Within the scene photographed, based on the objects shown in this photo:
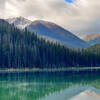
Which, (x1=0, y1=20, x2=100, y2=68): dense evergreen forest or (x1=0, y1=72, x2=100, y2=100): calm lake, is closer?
(x1=0, y1=72, x2=100, y2=100): calm lake

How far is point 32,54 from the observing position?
160875mm

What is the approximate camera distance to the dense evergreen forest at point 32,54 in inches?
5939

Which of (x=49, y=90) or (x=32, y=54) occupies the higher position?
(x=32, y=54)

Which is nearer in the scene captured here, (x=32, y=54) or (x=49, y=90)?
(x=49, y=90)

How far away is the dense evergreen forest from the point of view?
15086cm

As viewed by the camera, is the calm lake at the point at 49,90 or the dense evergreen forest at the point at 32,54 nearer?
the calm lake at the point at 49,90

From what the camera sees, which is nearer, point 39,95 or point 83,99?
point 83,99

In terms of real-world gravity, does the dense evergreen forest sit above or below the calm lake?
above

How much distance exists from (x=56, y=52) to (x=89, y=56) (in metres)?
34.3

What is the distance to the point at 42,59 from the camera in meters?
162

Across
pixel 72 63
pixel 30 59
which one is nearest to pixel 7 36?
pixel 30 59

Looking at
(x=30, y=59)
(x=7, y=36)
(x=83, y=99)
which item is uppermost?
(x=7, y=36)

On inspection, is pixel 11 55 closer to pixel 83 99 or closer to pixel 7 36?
pixel 7 36

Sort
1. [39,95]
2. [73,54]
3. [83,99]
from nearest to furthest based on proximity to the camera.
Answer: [83,99] < [39,95] < [73,54]
